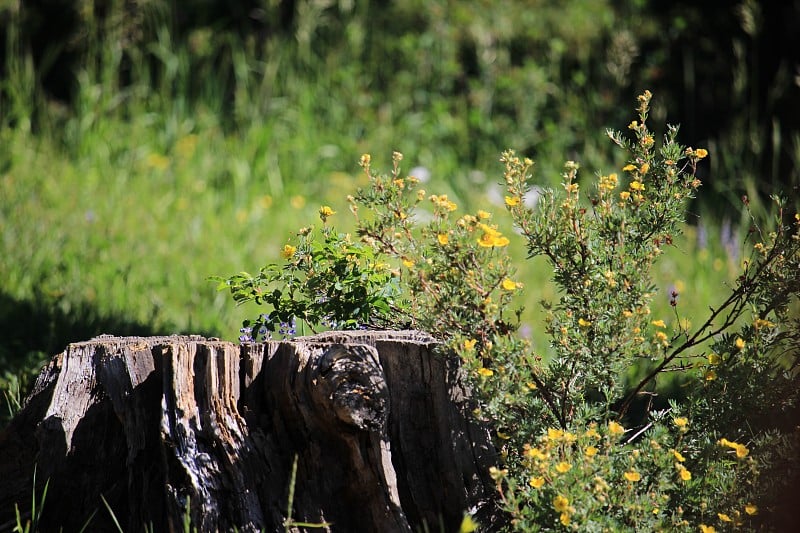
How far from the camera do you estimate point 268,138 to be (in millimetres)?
6289

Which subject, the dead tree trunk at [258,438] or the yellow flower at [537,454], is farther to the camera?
the dead tree trunk at [258,438]

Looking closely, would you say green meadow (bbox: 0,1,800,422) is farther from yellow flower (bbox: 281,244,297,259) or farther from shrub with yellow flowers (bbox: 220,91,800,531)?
shrub with yellow flowers (bbox: 220,91,800,531)

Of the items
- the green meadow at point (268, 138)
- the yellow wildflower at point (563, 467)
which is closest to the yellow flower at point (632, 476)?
the yellow wildflower at point (563, 467)

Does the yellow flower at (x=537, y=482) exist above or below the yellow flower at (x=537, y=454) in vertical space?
below

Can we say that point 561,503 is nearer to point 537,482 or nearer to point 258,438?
point 537,482

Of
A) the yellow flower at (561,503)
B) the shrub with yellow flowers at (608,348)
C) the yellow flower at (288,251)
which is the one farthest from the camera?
the yellow flower at (288,251)

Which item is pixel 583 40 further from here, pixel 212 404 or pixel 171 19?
pixel 212 404

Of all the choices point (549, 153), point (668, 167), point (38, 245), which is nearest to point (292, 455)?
point (668, 167)

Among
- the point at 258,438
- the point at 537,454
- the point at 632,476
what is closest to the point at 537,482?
the point at 537,454

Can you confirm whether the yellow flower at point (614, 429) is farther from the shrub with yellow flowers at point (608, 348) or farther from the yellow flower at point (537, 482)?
the yellow flower at point (537, 482)

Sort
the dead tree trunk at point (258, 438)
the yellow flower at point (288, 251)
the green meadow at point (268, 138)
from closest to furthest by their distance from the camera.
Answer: the dead tree trunk at point (258, 438) → the yellow flower at point (288, 251) → the green meadow at point (268, 138)

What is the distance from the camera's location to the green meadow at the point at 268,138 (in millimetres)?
4730

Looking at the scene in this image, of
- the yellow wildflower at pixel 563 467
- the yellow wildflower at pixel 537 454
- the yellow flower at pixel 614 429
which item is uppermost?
the yellow flower at pixel 614 429

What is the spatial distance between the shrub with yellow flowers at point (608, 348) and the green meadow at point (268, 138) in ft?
6.67
